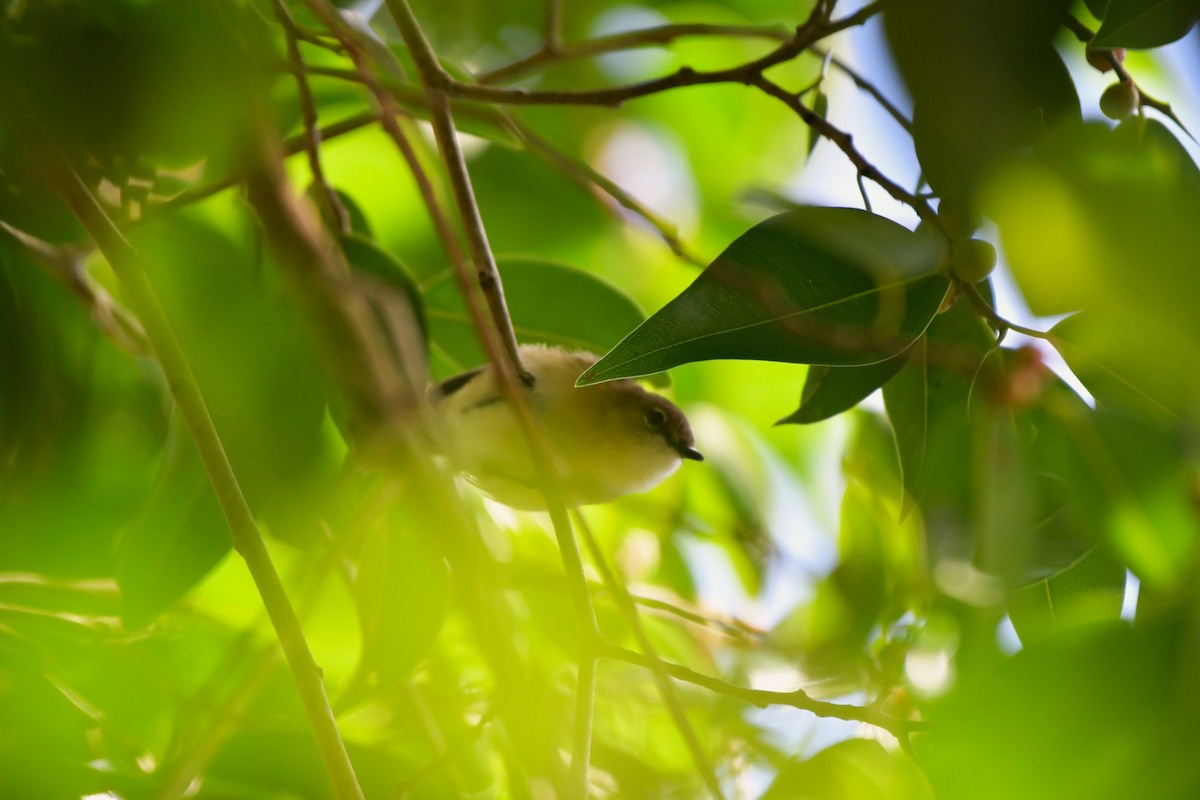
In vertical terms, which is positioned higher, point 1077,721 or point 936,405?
point 936,405

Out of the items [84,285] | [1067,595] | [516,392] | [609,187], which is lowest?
[1067,595]

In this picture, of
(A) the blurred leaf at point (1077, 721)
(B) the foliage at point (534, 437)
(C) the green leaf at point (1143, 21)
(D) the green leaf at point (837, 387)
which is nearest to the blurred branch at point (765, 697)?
(B) the foliage at point (534, 437)

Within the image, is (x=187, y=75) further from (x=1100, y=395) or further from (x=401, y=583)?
(x=1100, y=395)

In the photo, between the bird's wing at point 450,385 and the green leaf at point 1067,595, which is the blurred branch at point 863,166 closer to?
the green leaf at point 1067,595

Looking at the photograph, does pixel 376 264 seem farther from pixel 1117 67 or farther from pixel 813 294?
pixel 1117 67

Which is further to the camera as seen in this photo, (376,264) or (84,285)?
(84,285)

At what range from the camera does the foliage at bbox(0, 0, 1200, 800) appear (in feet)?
2.76

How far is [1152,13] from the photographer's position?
942 millimetres

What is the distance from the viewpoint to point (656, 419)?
171 cm

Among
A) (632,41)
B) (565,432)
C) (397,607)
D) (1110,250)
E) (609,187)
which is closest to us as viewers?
(1110,250)

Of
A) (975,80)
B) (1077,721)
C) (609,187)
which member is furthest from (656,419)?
(1077,721)

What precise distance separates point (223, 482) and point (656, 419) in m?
0.96

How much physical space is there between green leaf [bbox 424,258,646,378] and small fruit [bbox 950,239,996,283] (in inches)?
22.2

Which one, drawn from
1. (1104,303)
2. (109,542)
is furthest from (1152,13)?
(109,542)
